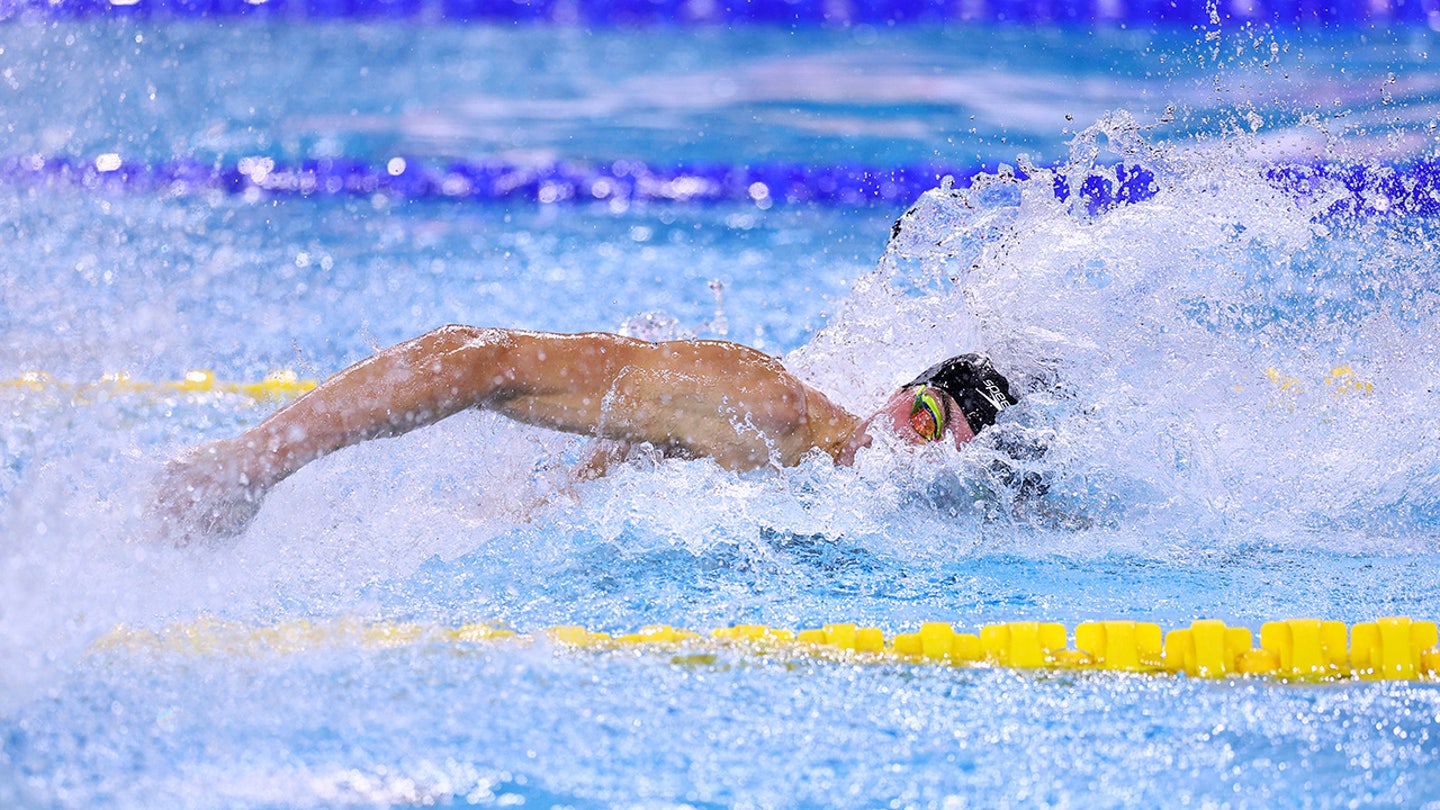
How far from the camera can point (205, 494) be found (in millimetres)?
1707

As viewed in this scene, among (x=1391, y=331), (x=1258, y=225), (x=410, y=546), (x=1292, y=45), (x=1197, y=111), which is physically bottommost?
(x=410, y=546)

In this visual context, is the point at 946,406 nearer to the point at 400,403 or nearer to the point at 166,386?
the point at 400,403

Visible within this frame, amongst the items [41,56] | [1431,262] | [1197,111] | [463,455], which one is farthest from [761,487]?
[41,56]

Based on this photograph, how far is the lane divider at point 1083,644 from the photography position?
1.73 meters

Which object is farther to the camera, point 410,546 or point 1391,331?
point 1391,331

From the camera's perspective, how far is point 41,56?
6.28 meters

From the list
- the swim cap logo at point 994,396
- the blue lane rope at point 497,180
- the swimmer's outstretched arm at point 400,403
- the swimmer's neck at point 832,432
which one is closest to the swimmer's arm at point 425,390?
the swimmer's outstretched arm at point 400,403

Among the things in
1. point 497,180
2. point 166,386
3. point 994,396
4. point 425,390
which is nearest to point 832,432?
point 994,396

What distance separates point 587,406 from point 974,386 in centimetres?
63

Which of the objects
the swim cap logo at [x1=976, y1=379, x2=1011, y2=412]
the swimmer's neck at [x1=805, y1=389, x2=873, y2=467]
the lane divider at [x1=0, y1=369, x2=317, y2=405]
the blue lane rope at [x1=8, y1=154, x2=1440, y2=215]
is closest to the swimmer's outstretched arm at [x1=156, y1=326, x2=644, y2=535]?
the swimmer's neck at [x1=805, y1=389, x2=873, y2=467]

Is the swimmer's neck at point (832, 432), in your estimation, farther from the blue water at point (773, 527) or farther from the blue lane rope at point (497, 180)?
the blue lane rope at point (497, 180)

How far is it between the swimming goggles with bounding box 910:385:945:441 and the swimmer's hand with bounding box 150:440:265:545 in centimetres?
96

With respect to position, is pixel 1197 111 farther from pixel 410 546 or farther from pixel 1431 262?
pixel 410 546

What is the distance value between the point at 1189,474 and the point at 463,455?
1175 millimetres
